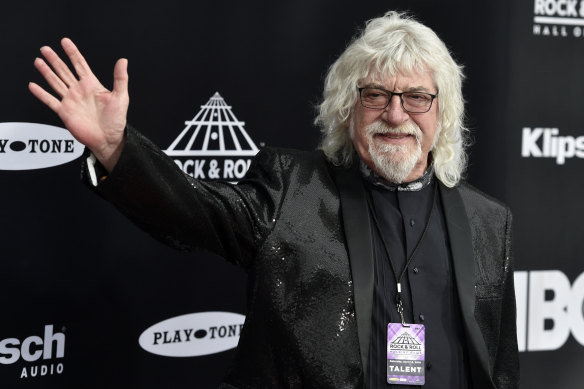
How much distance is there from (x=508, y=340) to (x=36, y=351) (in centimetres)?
146

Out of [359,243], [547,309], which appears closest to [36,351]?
[359,243]

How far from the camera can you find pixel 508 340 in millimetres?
2334

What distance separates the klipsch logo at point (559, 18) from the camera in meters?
3.62

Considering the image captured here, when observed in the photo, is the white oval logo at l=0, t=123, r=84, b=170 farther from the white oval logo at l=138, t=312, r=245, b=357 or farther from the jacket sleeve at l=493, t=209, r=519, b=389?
the jacket sleeve at l=493, t=209, r=519, b=389

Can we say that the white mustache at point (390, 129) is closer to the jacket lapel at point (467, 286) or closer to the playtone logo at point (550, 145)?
the jacket lapel at point (467, 286)

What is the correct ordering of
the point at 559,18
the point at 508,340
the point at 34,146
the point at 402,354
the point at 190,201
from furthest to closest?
the point at 559,18
the point at 34,146
the point at 508,340
the point at 402,354
the point at 190,201

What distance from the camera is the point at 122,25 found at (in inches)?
112

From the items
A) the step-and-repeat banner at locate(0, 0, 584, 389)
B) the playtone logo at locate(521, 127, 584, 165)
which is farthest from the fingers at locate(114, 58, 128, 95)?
the playtone logo at locate(521, 127, 584, 165)

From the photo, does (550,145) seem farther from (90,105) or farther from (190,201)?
(90,105)

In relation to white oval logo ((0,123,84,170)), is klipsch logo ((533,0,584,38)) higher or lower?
higher

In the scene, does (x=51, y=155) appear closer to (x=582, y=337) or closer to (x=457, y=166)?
(x=457, y=166)

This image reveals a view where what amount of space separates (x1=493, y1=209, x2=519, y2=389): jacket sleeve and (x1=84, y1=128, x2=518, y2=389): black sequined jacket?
9 cm

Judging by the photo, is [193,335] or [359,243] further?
[193,335]

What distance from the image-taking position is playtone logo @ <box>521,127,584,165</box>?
364cm
